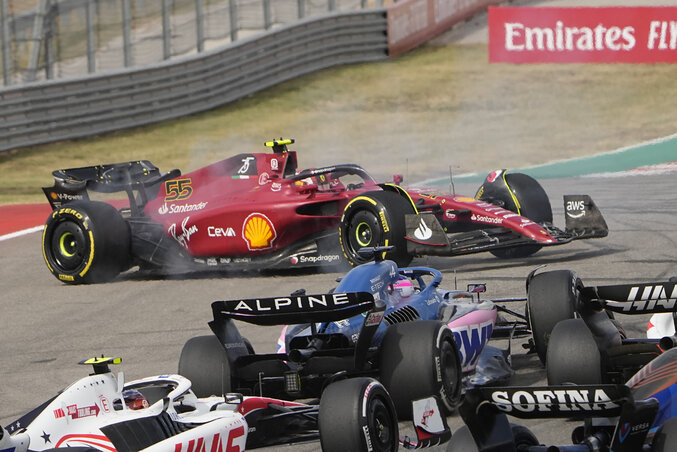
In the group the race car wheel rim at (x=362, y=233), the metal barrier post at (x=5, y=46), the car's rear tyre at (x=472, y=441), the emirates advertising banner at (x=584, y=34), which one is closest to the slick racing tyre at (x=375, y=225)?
→ the race car wheel rim at (x=362, y=233)

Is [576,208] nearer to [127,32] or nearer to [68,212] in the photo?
[68,212]

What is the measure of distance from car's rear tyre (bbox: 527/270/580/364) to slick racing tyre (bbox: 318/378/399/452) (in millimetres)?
2035

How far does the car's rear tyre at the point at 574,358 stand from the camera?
24.3 feet

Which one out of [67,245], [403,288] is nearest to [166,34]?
[67,245]

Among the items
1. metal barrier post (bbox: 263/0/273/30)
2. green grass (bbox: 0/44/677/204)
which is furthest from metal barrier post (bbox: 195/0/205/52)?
metal barrier post (bbox: 263/0/273/30)

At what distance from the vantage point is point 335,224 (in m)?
14.0

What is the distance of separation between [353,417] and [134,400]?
1.24m

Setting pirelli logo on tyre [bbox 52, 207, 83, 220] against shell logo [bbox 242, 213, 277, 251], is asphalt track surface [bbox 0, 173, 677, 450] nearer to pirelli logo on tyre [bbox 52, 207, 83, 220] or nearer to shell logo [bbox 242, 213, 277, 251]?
shell logo [bbox 242, 213, 277, 251]

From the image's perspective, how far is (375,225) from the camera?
43.3 ft

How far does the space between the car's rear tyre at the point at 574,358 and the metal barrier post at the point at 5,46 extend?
17.4 metres

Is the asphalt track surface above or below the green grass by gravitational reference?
below

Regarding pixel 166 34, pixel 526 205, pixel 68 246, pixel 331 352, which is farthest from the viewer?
pixel 166 34

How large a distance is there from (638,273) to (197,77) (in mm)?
15789

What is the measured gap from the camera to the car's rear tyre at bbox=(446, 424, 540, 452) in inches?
212
